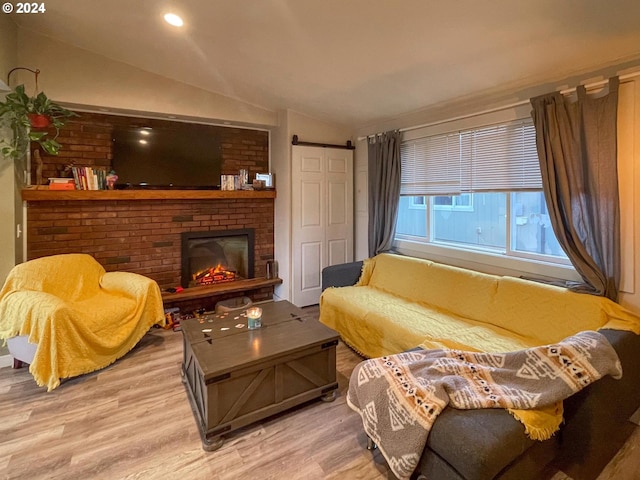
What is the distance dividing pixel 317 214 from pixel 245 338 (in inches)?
91.2

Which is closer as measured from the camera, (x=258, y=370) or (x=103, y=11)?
(x=258, y=370)

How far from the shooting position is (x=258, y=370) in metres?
1.99

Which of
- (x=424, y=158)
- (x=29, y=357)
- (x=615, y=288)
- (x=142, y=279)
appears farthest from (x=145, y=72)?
(x=615, y=288)

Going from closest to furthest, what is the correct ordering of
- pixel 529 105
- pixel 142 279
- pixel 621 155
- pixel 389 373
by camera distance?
1. pixel 389 373
2. pixel 621 155
3. pixel 529 105
4. pixel 142 279

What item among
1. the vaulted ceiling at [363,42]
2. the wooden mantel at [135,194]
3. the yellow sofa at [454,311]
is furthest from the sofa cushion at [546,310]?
the wooden mantel at [135,194]

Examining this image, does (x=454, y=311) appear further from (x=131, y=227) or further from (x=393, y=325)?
(x=131, y=227)

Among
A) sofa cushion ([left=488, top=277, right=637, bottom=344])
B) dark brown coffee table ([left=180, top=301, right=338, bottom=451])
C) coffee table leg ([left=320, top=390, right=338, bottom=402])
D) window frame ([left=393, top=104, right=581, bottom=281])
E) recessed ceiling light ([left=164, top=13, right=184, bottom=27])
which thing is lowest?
coffee table leg ([left=320, top=390, right=338, bottom=402])

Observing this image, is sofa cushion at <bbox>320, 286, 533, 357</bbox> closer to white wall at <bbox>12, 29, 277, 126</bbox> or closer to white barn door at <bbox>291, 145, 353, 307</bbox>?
white barn door at <bbox>291, 145, 353, 307</bbox>

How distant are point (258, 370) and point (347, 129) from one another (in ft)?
11.2

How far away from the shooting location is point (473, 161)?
3129 mm

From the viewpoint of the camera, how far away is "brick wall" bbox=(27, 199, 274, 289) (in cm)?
328

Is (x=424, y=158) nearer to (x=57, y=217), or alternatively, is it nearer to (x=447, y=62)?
(x=447, y=62)

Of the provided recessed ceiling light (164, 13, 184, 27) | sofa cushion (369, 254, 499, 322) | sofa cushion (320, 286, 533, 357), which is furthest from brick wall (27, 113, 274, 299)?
sofa cushion (369, 254, 499, 322)

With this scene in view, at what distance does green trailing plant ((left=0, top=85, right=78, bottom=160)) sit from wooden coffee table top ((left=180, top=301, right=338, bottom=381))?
1.95m
